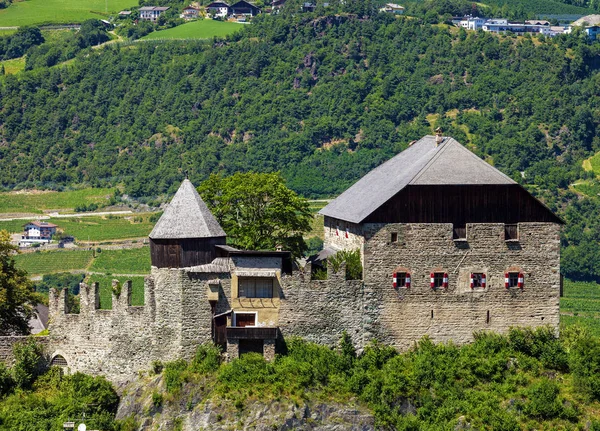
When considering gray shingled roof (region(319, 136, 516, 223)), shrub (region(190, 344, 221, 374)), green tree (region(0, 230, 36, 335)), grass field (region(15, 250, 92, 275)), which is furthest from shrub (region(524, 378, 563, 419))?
grass field (region(15, 250, 92, 275))

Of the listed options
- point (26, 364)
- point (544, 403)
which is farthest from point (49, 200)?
point (544, 403)

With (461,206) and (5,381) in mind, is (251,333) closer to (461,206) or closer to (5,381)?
(461,206)

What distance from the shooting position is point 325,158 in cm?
18662

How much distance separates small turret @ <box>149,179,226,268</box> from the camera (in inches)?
2333

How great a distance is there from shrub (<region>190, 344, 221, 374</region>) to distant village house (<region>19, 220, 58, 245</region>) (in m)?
108

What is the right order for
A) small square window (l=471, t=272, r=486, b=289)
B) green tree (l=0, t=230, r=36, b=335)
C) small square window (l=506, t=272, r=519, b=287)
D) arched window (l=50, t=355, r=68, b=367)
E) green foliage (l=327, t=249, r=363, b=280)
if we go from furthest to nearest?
1. green tree (l=0, t=230, r=36, b=335)
2. arched window (l=50, t=355, r=68, b=367)
3. small square window (l=506, t=272, r=519, b=287)
4. small square window (l=471, t=272, r=486, b=289)
5. green foliage (l=327, t=249, r=363, b=280)

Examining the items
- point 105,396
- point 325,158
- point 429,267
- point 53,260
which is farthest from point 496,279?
point 325,158

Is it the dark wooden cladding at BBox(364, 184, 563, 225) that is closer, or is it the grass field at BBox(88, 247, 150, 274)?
the dark wooden cladding at BBox(364, 184, 563, 225)

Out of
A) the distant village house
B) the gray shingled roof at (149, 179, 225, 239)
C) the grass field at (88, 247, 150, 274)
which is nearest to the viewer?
the gray shingled roof at (149, 179, 225, 239)

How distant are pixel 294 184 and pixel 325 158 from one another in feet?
55.8

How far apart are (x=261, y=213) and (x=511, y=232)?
12.0 meters

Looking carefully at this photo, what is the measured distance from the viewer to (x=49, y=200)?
18588 cm

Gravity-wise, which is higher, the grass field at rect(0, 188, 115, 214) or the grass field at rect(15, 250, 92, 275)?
the grass field at rect(0, 188, 115, 214)

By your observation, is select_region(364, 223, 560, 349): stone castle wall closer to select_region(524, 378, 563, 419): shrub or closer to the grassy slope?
select_region(524, 378, 563, 419): shrub
